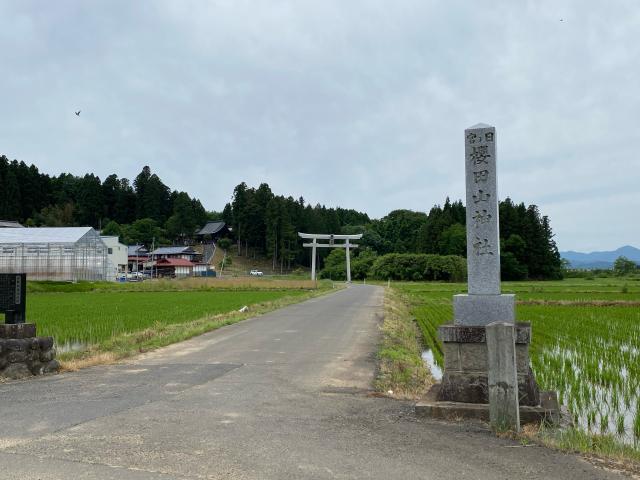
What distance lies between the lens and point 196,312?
20031mm

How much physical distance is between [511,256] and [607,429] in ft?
226

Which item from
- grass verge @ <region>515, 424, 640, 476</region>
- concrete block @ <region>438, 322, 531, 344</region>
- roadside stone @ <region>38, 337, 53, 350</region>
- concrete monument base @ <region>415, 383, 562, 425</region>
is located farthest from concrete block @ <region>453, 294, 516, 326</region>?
roadside stone @ <region>38, 337, 53, 350</region>

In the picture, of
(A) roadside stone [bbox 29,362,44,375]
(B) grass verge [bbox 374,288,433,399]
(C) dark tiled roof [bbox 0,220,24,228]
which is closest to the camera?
(B) grass verge [bbox 374,288,433,399]

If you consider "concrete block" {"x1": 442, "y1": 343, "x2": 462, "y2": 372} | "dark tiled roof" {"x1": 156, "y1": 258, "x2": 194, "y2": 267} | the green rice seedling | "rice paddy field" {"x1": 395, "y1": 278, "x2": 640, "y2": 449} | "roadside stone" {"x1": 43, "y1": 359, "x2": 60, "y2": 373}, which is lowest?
"rice paddy field" {"x1": 395, "y1": 278, "x2": 640, "y2": 449}

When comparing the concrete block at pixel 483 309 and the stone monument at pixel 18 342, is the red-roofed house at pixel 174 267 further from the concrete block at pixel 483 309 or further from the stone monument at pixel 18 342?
the concrete block at pixel 483 309

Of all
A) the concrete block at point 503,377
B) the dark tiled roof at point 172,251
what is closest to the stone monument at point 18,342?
the concrete block at point 503,377

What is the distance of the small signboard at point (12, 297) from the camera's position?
25.4 ft

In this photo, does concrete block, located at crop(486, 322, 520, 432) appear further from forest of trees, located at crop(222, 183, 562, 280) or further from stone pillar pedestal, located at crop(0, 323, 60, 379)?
forest of trees, located at crop(222, 183, 562, 280)

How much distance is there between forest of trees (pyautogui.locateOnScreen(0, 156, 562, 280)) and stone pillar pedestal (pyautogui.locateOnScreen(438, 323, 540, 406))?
219 ft

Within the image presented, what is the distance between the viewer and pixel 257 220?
8625cm

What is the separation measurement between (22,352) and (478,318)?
20.7ft

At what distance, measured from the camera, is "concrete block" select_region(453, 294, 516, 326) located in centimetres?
558

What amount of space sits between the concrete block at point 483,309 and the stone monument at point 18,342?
19.8 feet

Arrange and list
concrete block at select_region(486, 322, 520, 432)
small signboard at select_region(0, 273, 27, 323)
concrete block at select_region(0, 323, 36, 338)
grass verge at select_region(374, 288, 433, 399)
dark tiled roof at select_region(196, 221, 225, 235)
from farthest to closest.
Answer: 1. dark tiled roof at select_region(196, 221, 225, 235)
2. small signboard at select_region(0, 273, 27, 323)
3. concrete block at select_region(0, 323, 36, 338)
4. grass verge at select_region(374, 288, 433, 399)
5. concrete block at select_region(486, 322, 520, 432)
